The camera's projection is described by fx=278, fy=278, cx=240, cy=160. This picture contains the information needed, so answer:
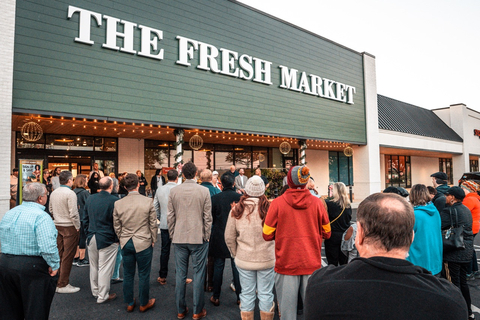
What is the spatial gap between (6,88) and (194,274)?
684 centimetres

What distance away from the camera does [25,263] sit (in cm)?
271

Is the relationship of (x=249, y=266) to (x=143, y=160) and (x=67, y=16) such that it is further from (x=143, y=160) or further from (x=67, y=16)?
(x=143, y=160)

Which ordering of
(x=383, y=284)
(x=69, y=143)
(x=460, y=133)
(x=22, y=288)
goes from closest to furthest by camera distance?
(x=383, y=284) < (x=22, y=288) < (x=69, y=143) < (x=460, y=133)

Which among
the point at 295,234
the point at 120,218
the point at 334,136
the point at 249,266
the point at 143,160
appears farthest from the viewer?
the point at 334,136

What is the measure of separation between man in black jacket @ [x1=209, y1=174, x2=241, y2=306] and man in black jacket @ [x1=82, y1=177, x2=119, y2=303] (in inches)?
58.7

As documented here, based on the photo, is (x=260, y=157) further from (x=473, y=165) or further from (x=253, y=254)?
(x=473, y=165)

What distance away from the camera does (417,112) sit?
2448 cm

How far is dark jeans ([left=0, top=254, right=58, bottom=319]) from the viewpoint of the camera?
268cm

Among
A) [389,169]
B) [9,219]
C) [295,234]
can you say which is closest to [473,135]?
[389,169]

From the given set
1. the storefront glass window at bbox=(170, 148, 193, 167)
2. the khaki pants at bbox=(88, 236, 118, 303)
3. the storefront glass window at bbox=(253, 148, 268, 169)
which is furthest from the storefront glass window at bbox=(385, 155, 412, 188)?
the khaki pants at bbox=(88, 236, 118, 303)

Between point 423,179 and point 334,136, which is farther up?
point 334,136

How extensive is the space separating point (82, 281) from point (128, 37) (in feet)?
23.5

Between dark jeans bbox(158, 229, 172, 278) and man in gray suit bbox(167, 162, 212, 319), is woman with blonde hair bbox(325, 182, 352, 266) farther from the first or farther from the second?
dark jeans bbox(158, 229, 172, 278)

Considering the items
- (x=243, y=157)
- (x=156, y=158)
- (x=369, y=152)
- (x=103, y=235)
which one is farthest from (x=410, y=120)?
(x=103, y=235)
